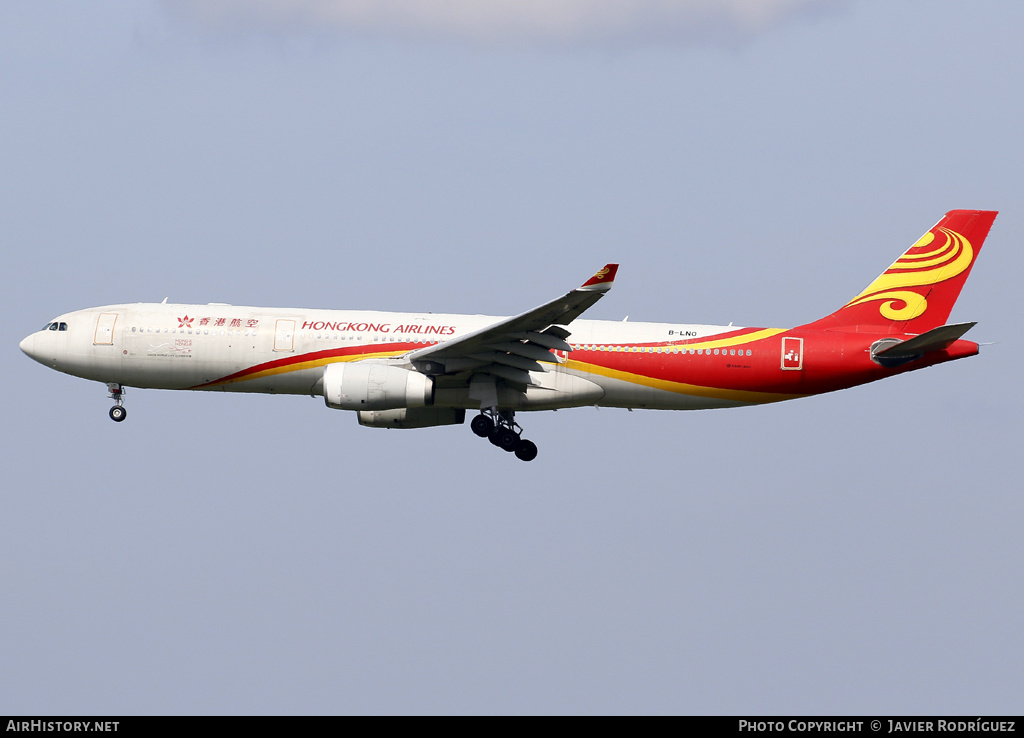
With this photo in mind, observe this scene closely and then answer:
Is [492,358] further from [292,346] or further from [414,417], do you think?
[292,346]

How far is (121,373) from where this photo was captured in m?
36.0

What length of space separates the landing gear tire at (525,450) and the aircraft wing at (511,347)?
7.04ft

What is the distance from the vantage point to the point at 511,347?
111 feet

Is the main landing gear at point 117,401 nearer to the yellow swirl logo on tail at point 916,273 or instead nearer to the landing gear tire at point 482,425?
the landing gear tire at point 482,425

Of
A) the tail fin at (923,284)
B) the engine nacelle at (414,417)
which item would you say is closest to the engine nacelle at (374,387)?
the engine nacelle at (414,417)

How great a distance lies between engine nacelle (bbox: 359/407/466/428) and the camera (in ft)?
119

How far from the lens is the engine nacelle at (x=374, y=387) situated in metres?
33.5

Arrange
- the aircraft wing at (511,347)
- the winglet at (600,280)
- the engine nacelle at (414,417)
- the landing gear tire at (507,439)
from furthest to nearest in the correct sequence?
the engine nacelle at (414,417) < the landing gear tire at (507,439) < the aircraft wing at (511,347) < the winglet at (600,280)

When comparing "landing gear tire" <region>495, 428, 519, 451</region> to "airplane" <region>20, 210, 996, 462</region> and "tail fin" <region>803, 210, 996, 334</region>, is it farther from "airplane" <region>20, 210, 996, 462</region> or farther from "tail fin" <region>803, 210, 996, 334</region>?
"tail fin" <region>803, 210, 996, 334</region>

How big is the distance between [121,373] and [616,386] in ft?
45.7
